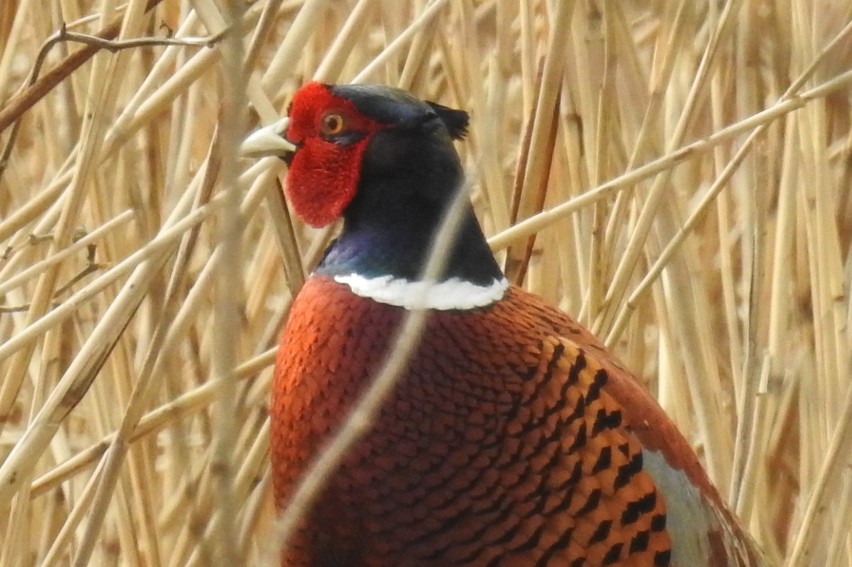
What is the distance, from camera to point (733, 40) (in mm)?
1465

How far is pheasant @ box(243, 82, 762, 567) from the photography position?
40.2 inches

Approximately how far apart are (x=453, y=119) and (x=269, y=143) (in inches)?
6.8

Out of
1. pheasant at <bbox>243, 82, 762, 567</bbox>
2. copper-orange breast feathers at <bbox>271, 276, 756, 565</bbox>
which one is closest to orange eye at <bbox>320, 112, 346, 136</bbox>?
pheasant at <bbox>243, 82, 762, 567</bbox>

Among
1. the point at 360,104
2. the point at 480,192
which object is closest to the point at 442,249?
the point at 360,104

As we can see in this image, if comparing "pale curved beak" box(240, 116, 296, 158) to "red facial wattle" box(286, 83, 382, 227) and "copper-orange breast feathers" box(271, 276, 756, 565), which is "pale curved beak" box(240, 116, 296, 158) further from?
"copper-orange breast feathers" box(271, 276, 756, 565)

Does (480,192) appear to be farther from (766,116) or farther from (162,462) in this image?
(162,462)

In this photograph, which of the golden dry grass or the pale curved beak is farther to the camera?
the golden dry grass

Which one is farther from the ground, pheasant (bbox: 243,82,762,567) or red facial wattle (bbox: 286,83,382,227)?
red facial wattle (bbox: 286,83,382,227)

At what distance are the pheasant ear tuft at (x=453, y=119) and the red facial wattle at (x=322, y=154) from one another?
0.08 metres

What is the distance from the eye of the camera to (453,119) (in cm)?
109

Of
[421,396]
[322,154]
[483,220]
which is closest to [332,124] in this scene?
[322,154]

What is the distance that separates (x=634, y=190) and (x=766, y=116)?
0.33 metres

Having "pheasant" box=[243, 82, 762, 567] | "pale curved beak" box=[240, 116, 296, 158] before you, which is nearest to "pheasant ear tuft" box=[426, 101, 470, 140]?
"pheasant" box=[243, 82, 762, 567]

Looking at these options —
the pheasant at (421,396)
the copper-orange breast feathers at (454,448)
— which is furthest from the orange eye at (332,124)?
the copper-orange breast feathers at (454,448)
